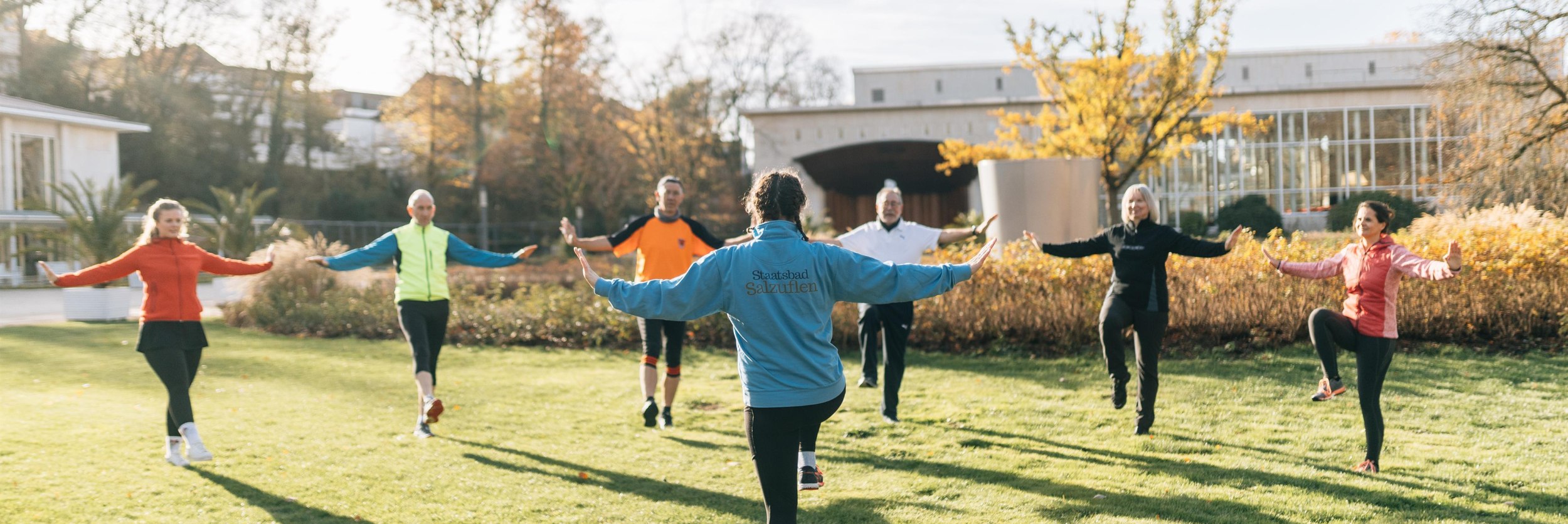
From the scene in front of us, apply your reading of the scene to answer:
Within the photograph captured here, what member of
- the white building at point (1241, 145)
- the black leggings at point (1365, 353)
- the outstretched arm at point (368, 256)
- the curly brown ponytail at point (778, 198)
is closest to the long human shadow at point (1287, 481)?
the black leggings at point (1365, 353)

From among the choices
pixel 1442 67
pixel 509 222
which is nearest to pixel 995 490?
pixel 1442 67

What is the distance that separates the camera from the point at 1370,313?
5.41 m

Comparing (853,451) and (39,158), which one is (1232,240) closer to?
(853,451)

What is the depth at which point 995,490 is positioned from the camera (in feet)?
17.8

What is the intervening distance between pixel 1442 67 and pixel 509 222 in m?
34.3

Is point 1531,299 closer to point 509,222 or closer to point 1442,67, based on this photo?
point 1442,67

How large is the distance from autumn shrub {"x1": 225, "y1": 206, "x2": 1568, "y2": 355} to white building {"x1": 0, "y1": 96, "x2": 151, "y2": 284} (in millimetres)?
20414

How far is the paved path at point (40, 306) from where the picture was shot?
1630 centimetres

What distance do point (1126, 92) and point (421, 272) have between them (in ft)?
49.8

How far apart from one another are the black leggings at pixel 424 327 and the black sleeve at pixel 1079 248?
424cm

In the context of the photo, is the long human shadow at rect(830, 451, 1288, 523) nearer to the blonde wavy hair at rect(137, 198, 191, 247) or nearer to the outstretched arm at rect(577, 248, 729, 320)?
the outstretched arm at rect(577, 248, 729, 320)

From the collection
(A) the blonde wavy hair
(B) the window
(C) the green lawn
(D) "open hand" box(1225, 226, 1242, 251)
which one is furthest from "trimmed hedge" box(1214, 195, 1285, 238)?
(B) the window

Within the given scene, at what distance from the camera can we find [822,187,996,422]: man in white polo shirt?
24.0 ft

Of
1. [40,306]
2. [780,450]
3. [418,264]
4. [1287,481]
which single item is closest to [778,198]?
[780,450]
